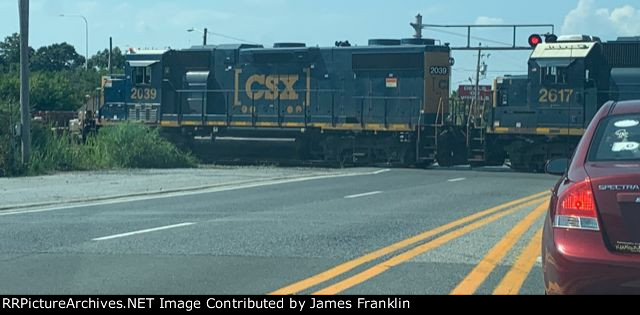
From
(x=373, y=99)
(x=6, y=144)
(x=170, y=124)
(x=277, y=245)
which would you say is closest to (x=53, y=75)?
(x=170, y=124)

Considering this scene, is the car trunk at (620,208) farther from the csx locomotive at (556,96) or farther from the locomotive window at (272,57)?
the locomotive window at (272,57)

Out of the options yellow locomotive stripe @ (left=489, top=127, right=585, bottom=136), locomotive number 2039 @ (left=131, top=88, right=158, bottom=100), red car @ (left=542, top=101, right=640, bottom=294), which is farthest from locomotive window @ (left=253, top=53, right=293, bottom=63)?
red car @ (left=542, top=101, right=640, bottom=294)

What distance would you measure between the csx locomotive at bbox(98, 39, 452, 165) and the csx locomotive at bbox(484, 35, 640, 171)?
7.09ft

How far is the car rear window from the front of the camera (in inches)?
276

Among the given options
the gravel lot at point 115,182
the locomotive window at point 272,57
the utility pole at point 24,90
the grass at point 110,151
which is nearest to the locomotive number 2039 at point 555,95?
the gravel lot at point 115,182

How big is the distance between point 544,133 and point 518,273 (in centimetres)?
2099

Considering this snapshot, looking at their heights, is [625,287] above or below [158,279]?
above

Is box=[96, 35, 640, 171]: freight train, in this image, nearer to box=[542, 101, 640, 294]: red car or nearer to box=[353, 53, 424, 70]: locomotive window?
box=[353, 53, 424, 70]: locomotive window

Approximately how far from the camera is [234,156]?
3438 centimetres

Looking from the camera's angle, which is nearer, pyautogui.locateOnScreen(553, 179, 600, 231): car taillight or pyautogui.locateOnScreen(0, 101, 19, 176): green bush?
pyautogui.locateOnScreen(553, 179, 600, 231): car taillight

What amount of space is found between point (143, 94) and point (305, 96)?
662 centimetres

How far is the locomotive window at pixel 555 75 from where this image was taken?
1160 inches

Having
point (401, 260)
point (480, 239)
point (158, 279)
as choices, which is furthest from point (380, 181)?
→ point (158, 279)

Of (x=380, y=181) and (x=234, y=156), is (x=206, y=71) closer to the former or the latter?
(x=234, y=156)
